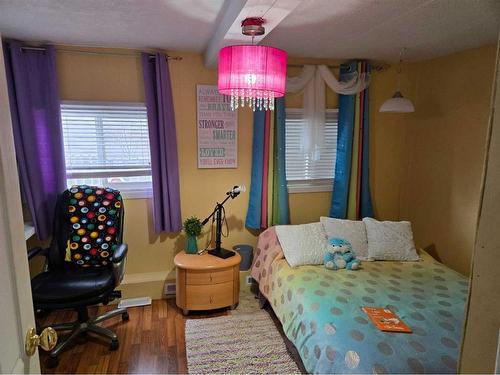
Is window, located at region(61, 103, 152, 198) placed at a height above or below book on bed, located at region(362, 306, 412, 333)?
above

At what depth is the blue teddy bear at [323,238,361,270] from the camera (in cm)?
270

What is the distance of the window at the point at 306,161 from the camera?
3.39 m

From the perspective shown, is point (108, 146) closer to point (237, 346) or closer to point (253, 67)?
point (253, 67)

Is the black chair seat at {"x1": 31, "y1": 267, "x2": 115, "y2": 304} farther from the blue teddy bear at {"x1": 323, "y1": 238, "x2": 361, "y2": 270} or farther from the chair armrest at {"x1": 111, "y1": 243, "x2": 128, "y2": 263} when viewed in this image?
the blue teddy bear at {"x1": 323, "y1": 238, "x2": 361, "y2": 270}

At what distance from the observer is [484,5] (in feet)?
6.28

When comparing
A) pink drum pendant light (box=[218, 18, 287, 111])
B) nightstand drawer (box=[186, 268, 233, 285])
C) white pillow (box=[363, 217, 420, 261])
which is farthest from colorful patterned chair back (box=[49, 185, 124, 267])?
white pillow (box=[363, 217, 420, 261])

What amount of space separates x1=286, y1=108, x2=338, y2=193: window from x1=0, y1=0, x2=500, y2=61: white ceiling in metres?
0.69

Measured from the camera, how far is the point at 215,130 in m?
3.17

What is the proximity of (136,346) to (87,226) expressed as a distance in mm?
1034

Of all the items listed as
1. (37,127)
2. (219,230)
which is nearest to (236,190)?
(219,230)

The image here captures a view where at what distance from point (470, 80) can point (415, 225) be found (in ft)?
5.08

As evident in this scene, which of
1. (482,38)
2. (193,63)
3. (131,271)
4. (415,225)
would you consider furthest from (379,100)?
(131,271)

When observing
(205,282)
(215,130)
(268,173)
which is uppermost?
(215,130)

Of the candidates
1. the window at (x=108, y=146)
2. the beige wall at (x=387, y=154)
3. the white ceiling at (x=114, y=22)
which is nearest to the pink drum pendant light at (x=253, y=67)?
the white ceiling at (x=114, y=22)
